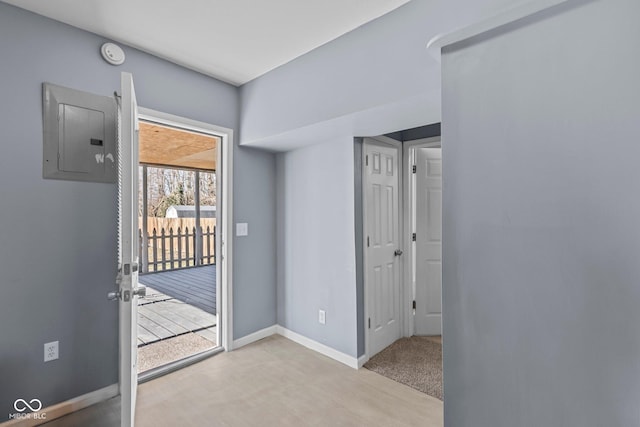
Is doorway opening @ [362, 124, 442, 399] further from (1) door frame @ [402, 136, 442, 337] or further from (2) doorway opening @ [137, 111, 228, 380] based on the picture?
(2) doorway opening @ [137, 111, 228, 380]

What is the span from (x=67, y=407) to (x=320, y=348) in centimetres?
188

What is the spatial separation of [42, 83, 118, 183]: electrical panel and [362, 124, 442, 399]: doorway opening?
6.51 feet

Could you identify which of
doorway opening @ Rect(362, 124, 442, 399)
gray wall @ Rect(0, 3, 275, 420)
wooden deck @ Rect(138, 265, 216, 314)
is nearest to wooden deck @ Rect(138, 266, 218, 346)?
wooden deck @ Rect(138, 265, 216, 314)

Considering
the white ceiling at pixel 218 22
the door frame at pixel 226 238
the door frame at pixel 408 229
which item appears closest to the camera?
the white ceiling at pixel 218 22

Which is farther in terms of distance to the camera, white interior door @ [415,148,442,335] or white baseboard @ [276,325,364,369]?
white interior door @ [415,148,442,335]

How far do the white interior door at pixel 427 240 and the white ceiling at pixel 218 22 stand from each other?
1.71 meters

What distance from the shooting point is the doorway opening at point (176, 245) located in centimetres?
292

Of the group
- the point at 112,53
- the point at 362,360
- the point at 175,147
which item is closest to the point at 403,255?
the point at 362,360

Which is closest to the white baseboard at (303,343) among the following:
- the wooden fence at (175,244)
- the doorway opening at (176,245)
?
the doorway opening at (176,245)

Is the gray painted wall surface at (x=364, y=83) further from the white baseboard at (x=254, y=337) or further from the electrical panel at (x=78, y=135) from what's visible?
the white baseboard at (x=254, y=337)

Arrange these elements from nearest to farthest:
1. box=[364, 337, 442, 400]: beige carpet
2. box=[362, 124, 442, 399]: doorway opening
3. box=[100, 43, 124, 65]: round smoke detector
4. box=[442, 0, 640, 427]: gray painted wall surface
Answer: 1. box=[442, 0, 640, 427]: gray painted wall surface
2. box=[100, 43, 124, 65]: round smoke detector
3. box=[364, 337, 442, 400]: beige carpet
4. box=[362, 124, 442, 399]: doorway opening

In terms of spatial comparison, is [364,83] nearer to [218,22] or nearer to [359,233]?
[218,22]

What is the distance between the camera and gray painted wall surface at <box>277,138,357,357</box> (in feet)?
8.77

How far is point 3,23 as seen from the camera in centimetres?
177
